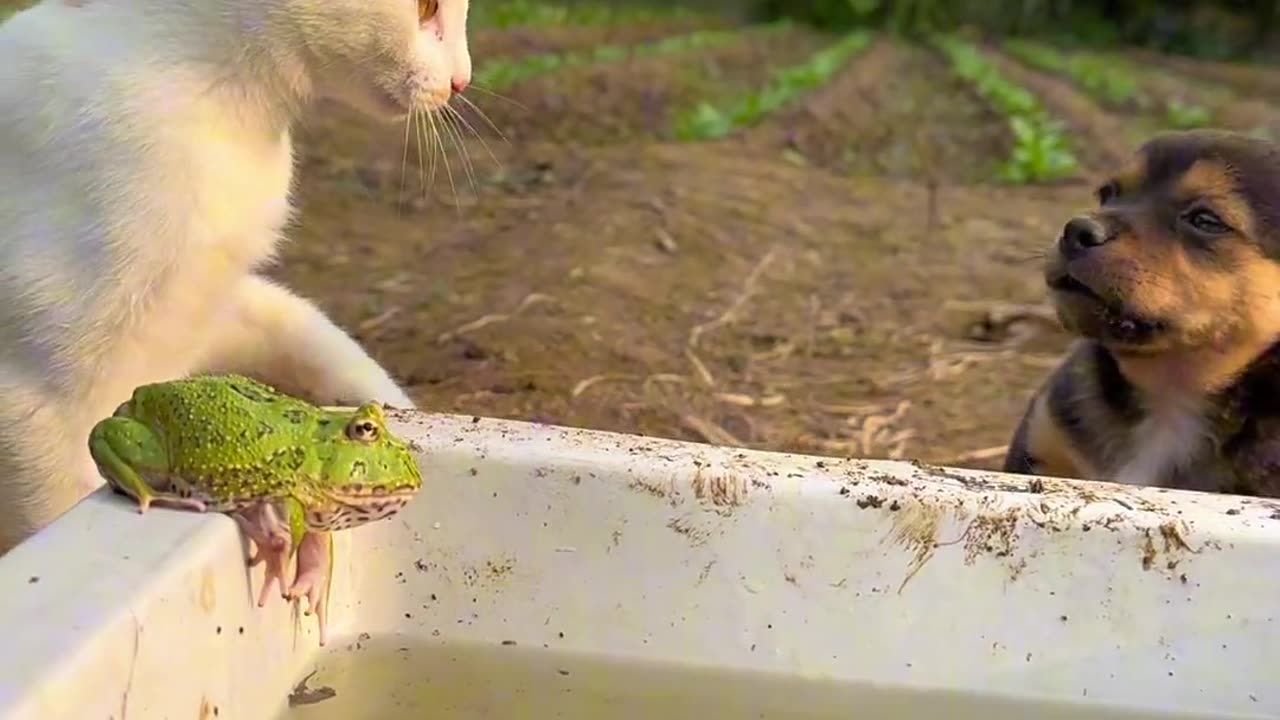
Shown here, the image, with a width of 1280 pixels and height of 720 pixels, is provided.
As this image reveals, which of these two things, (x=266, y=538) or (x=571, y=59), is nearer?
(x=266, y=538)

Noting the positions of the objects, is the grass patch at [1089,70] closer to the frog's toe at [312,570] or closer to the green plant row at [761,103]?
the green plant row at [761,103]

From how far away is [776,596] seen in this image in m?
2.35

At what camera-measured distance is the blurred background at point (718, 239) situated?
4.70m

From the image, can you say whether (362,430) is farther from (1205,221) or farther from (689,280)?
(689,280)

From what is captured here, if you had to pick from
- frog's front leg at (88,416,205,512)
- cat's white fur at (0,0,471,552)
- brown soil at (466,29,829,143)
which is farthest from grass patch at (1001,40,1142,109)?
frog's front leg at (88,416,205,512)

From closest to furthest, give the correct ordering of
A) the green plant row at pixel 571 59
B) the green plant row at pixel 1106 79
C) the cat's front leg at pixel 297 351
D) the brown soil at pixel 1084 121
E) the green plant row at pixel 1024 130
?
the cat's front leg at pixel 297 351
the green plant row at pixel 1024 130
the brown soil at pixel 1084 121
the green plant row at pixel 571 59
the green plant row at pixel 1106 79

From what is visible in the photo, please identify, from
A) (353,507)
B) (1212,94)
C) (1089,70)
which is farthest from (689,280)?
(1089,70)

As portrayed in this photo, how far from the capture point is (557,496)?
2357 mm

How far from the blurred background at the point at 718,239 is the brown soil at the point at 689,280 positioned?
2 cm

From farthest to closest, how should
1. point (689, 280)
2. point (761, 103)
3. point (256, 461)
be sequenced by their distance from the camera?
point (761, 103) → point (689, 280) → point (256, 461)

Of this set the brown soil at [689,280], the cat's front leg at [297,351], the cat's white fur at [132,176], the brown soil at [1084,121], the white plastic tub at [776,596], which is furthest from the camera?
the brown soil at [1084,121]

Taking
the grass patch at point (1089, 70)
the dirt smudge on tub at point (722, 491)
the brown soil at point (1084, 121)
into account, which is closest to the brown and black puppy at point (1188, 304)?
the dirt smudge on tub at point (722, 491)

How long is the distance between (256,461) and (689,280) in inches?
162

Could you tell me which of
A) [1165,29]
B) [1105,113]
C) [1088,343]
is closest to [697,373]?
[1088,343]
